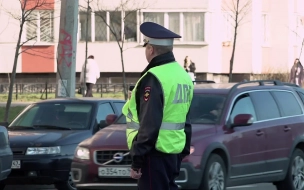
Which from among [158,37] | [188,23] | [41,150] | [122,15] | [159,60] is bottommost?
[41,150]

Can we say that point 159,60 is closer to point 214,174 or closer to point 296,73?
point 214,174

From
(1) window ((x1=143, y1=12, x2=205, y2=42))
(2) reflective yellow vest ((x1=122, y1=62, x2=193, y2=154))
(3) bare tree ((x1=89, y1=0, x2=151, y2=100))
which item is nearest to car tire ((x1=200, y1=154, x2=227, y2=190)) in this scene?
(2) reflective yellow vest ((x1=122, y1=62, x2=193, y2=154))

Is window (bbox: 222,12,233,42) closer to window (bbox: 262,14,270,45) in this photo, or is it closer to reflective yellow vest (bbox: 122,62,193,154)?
window (bbox: 262,14,270,45)

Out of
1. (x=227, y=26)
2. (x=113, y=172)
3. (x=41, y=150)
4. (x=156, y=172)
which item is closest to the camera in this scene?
(x=156, y=172)

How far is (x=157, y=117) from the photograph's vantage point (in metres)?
5.97

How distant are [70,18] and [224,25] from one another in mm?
22883

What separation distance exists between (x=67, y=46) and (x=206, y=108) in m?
6.05

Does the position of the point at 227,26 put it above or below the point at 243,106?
above

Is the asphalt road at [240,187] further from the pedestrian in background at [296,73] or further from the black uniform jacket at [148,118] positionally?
the pedestrian in background at [296,73]

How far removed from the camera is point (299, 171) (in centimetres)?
1230

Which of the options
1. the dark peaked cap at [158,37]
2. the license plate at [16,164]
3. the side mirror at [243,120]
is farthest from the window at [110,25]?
the dark peaked cap at [158,37]

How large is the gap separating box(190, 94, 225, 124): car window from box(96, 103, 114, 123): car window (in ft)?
7.66

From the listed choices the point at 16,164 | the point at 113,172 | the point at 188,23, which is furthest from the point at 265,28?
the point at 113,172

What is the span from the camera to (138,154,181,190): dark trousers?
6.11 meters
